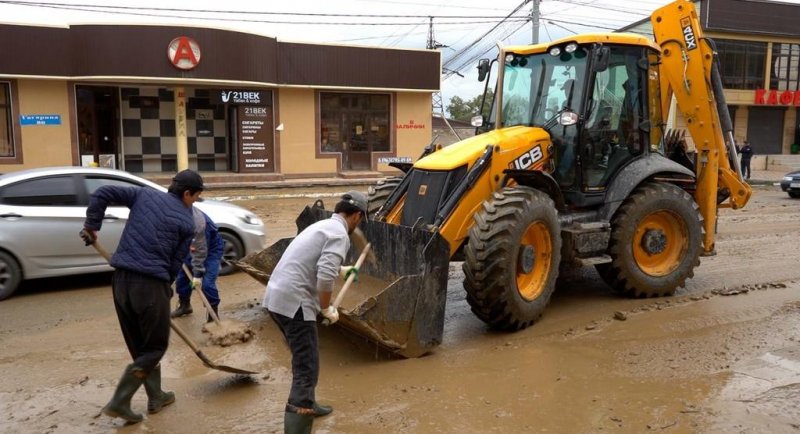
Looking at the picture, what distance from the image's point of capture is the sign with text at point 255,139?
22156 millimetres

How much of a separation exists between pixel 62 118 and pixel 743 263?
18.9 m

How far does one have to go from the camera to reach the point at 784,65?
33438mm

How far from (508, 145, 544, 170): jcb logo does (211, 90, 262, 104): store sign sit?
1655 centimetres

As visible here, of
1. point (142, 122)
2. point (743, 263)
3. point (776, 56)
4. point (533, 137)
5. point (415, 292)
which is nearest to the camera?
A: point (415, 292)

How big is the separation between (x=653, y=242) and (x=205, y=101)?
739 inches

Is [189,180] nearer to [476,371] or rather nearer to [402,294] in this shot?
[402,294]

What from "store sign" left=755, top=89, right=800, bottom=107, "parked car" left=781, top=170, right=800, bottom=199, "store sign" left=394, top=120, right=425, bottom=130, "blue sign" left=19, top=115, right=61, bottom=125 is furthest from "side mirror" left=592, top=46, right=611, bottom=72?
"store sign" left=755, top=89, right=800, bottom=107

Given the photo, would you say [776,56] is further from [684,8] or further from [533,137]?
[533,137]

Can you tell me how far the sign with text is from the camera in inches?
872

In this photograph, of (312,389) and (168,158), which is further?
(168,158)

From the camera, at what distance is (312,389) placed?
13.1 ft

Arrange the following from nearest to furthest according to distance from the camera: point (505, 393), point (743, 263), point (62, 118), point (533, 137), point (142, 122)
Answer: point (505, 393)
point (533, 137)
point (743, 263)
point (62, 118)
point (142, 122)

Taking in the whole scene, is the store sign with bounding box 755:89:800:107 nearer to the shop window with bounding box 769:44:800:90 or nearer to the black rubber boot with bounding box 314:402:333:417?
the shop window with bounding box 769:44:800:90

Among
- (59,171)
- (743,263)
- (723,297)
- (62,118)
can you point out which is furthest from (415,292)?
(62,118)
